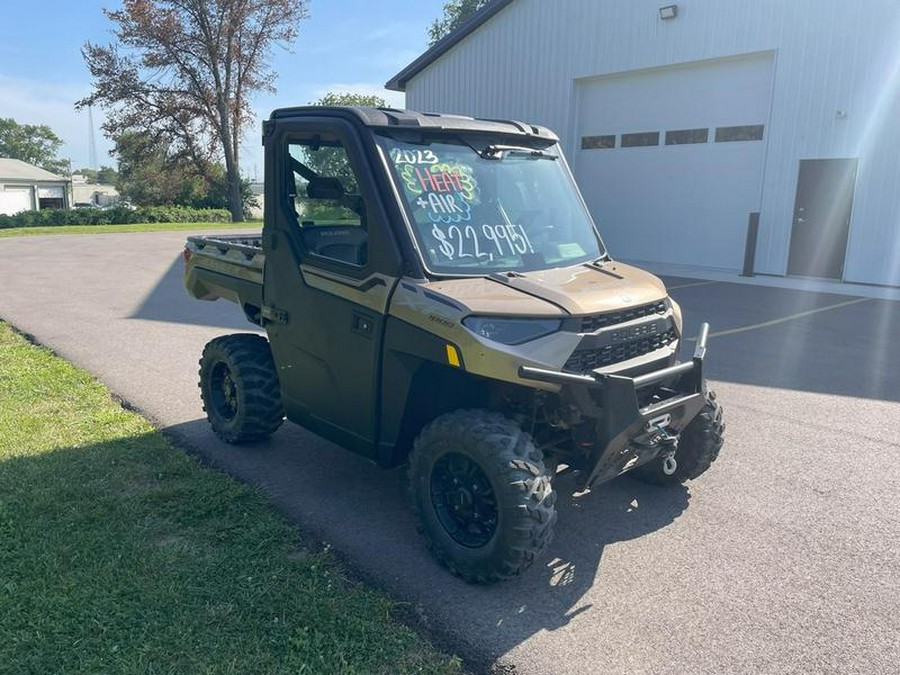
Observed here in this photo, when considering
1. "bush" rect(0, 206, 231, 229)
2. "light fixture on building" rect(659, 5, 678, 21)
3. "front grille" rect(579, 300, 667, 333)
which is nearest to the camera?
"front grille" rect(579, 300, 667, 333)

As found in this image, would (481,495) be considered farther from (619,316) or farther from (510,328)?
(619,316)

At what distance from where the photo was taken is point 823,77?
1349cm

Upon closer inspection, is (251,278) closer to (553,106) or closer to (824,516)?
(824,516)

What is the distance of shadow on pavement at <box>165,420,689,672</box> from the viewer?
3.19 m

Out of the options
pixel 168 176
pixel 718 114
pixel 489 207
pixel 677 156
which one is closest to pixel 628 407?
pixel 489 207

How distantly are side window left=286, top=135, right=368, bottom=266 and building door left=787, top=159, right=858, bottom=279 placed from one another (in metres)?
12.6

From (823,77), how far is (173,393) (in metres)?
13.1

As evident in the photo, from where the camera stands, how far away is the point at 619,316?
357cm

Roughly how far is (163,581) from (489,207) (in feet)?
8.24

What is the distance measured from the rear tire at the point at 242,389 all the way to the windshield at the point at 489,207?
1816 millimetres

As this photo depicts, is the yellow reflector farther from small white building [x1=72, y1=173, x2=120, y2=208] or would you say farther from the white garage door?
small white building [x1=72, y1=173, x2=120, y2=208]

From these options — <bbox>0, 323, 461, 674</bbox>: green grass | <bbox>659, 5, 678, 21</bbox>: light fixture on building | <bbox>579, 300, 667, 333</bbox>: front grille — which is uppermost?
<bbox>659, 5, 678, 21</bbox>: light fixture on building

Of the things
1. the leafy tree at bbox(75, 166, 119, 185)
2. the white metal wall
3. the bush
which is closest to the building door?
the bush

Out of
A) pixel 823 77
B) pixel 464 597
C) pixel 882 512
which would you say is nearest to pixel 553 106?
pixel 823 77
